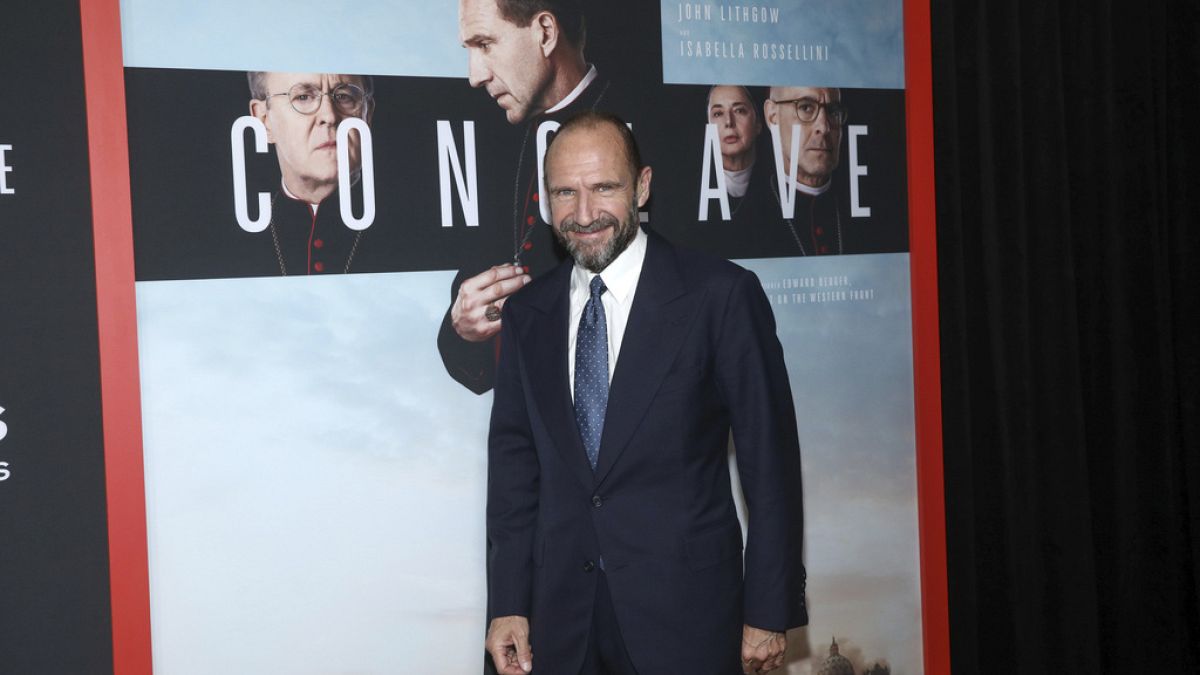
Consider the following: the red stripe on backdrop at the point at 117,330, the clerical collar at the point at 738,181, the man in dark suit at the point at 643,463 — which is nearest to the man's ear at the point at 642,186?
the man in dark suit at the point at 643,463

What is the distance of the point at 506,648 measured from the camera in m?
2.15

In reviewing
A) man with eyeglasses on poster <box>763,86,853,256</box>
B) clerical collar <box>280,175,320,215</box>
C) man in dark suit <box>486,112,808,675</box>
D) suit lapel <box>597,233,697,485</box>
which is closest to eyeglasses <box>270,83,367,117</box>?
clerical collar <box>280,175,320,215</box>

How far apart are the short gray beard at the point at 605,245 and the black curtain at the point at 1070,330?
1264 mm

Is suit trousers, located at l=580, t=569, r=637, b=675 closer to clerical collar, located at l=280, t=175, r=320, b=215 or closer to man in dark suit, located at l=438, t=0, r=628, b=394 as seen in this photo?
man in dark suit, located at l=438, t=0, r=628, b=394

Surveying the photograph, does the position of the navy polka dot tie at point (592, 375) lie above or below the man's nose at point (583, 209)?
below

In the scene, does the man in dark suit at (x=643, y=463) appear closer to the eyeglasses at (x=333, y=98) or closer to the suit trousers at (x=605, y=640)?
the suit trousers at (x=605, y=640)

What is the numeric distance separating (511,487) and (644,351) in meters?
0.39

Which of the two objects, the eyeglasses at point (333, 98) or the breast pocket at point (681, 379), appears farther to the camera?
the eyeglasses at point (333, 98)

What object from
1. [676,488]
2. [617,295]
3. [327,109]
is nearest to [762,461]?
[676,488]

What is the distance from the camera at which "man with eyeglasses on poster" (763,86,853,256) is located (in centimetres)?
284

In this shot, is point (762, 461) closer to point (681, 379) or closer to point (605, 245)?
point (681, 379)

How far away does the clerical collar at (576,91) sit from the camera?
2.61 meters

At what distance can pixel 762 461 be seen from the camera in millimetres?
2023

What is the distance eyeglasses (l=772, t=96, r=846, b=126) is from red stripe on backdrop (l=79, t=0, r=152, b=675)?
155 centimetres
